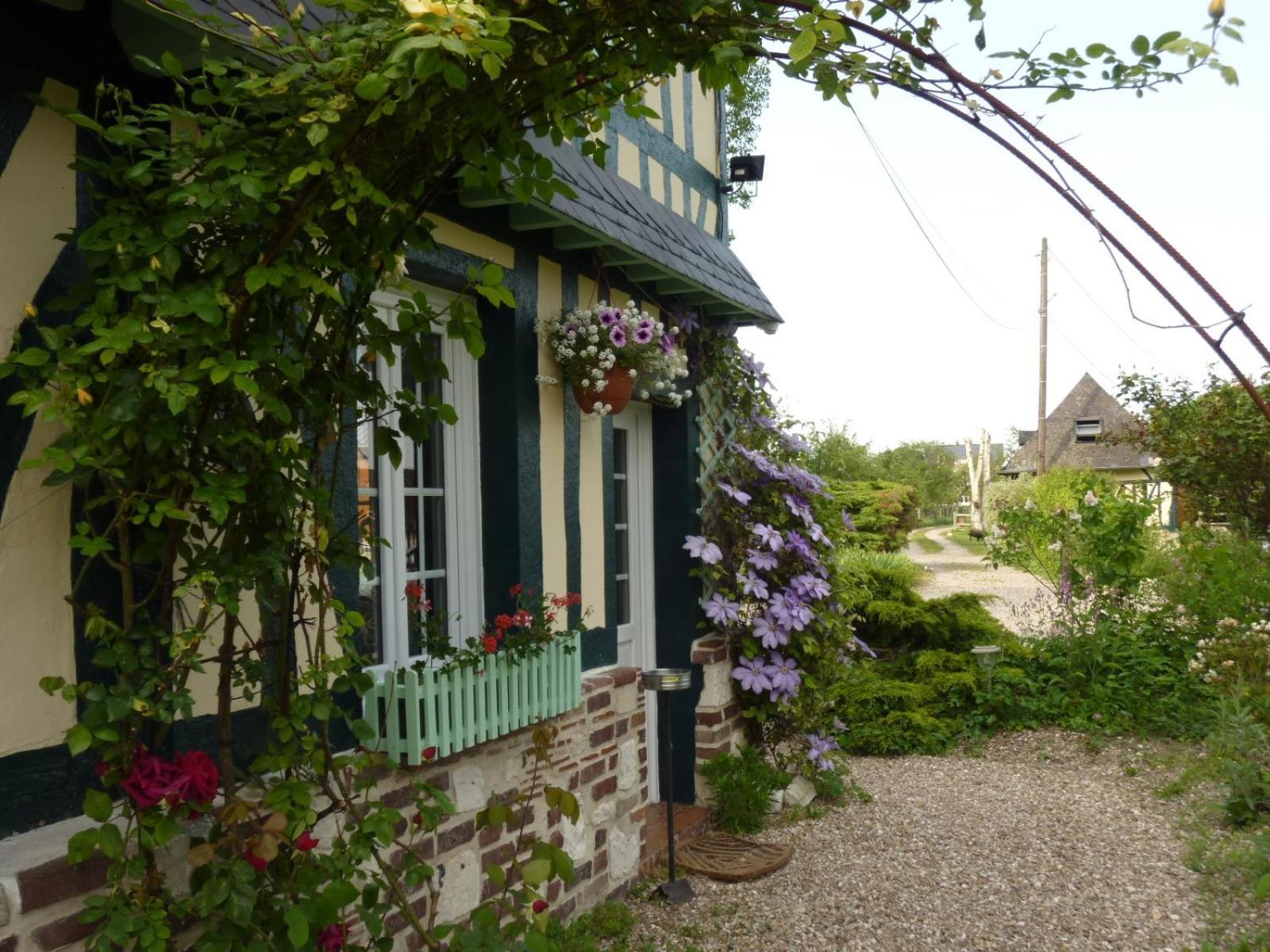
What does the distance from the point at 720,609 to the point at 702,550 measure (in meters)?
0.36

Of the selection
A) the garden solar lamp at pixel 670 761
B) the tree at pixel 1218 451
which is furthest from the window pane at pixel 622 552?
the tree at pixel 1218 451

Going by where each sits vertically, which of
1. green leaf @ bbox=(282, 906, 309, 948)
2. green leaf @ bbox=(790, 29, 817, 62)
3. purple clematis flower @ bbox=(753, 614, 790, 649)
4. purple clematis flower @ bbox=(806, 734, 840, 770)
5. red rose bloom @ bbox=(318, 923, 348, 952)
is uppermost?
green leaf @ bbox=(790, 29, 817, 62)

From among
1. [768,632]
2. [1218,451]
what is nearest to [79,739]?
[768,632]

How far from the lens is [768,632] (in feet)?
17.5

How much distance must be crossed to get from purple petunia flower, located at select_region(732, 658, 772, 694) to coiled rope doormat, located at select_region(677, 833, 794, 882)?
2.57ft

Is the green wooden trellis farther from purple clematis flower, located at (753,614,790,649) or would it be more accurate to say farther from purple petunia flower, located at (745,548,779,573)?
purple clematis flower, located at (753,614,790,649)

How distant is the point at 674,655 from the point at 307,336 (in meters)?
3.37

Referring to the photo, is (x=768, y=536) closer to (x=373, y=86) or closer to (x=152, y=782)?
(x=152, y=782)

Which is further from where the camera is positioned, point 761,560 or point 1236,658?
point 1236,658

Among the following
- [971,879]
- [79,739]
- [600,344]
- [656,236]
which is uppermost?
[656,236]

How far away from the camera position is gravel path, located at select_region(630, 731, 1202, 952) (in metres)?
3.77

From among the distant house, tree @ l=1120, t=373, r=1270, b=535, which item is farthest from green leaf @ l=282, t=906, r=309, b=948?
the distant house

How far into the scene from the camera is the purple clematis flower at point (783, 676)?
5.37 m

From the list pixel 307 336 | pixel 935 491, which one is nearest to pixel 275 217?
pixel 307 336
